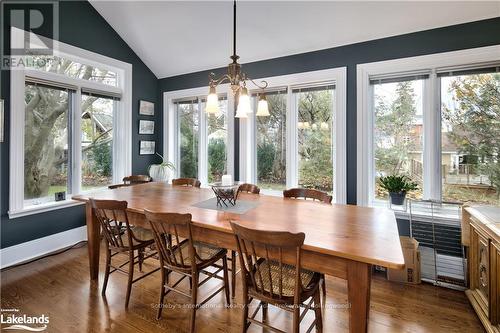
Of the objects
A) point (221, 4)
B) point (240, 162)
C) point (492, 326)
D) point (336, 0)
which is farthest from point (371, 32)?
point (492, 326)

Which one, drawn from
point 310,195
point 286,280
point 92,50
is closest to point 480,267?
point 310,195

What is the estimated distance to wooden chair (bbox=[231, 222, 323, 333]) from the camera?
1.25 metres

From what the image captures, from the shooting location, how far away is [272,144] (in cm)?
351

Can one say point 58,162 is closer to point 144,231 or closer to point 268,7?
point 144,231

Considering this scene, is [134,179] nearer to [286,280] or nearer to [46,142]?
[46,142]

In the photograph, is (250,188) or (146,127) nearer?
(250,188)

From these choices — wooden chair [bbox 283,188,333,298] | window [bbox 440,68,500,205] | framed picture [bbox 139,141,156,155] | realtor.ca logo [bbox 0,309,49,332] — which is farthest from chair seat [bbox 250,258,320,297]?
framed picture [bbox 139,141,156,155]

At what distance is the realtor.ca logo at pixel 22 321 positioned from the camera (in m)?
1.82

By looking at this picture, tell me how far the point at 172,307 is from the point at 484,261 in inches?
95.3

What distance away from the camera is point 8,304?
6.81 ft

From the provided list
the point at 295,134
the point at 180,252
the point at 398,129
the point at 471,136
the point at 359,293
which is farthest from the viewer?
the point at 295,134

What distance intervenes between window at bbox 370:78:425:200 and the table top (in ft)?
4.01

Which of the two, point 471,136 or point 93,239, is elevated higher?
point 471,136

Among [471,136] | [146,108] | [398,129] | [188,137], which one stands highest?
[146,108]
